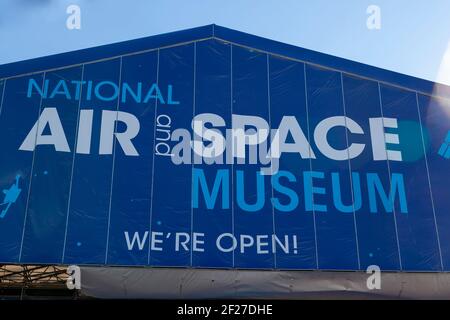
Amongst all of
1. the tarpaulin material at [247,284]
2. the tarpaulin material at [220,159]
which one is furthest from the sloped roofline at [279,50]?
the tarpaulin material at [247,284]

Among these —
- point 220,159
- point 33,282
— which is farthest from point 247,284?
point 33,282

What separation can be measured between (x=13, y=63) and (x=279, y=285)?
9.32 metres

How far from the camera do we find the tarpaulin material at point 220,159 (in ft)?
45.2

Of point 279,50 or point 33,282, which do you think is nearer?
point 279,50

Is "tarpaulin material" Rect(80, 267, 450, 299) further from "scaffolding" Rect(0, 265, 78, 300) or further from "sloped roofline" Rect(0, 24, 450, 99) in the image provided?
"sloped roofline" Rect(0, 24, 450, 99)

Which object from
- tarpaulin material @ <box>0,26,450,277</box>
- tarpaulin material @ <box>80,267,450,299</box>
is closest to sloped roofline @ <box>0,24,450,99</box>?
tarpaulin material @ <box>0,26,450,277</box>

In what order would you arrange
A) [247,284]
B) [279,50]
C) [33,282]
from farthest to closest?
[33,282]
[279,50]
[247,284]

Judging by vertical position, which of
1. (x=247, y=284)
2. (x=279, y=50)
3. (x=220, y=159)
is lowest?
(x=247, y=284)

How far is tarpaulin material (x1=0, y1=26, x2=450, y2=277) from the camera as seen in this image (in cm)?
1377

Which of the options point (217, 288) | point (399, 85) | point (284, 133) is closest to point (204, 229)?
point (217, 288)

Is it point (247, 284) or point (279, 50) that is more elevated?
point (279, 50)

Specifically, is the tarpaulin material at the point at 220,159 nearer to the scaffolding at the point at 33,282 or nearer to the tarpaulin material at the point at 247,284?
the tarpaulin material at the point at 247,284

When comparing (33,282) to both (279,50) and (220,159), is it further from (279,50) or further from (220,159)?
(279,50)

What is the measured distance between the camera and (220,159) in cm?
1479
